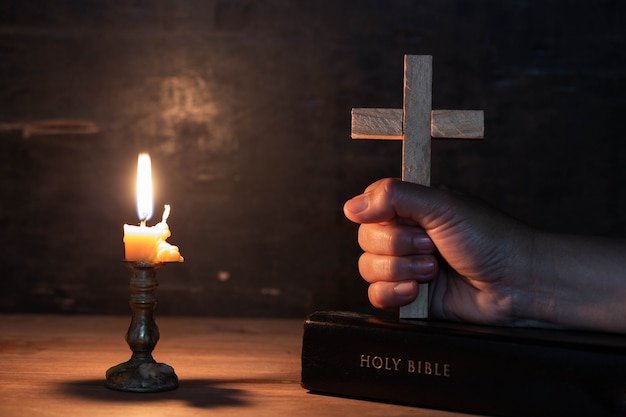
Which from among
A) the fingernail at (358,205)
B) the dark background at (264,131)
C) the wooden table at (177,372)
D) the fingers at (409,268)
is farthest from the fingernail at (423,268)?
the dark background at (264,131)

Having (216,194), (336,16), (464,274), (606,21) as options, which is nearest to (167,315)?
(216,194)

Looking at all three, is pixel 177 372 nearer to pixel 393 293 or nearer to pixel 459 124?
pixel 393 293

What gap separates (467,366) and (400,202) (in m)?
0.27

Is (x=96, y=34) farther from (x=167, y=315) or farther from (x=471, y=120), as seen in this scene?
(x=471, y=120)

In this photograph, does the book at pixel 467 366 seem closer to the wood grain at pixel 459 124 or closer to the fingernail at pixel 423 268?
the fingernail at pixel 423 268

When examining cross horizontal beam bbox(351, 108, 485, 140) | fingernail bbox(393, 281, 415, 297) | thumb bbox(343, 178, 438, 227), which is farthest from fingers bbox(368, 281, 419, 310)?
cross horizontal beam bbox(351, 108, 485, 140)

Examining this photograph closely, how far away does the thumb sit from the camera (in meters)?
1.14

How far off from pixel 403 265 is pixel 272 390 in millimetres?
271

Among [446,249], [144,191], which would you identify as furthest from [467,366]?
[144,191]

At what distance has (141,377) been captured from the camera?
3.52ft

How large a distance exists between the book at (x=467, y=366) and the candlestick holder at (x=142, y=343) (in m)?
0.20

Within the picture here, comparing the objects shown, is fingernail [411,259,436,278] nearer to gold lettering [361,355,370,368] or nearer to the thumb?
the thumb

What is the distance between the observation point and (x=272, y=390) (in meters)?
1.12

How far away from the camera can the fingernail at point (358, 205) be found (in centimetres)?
119
